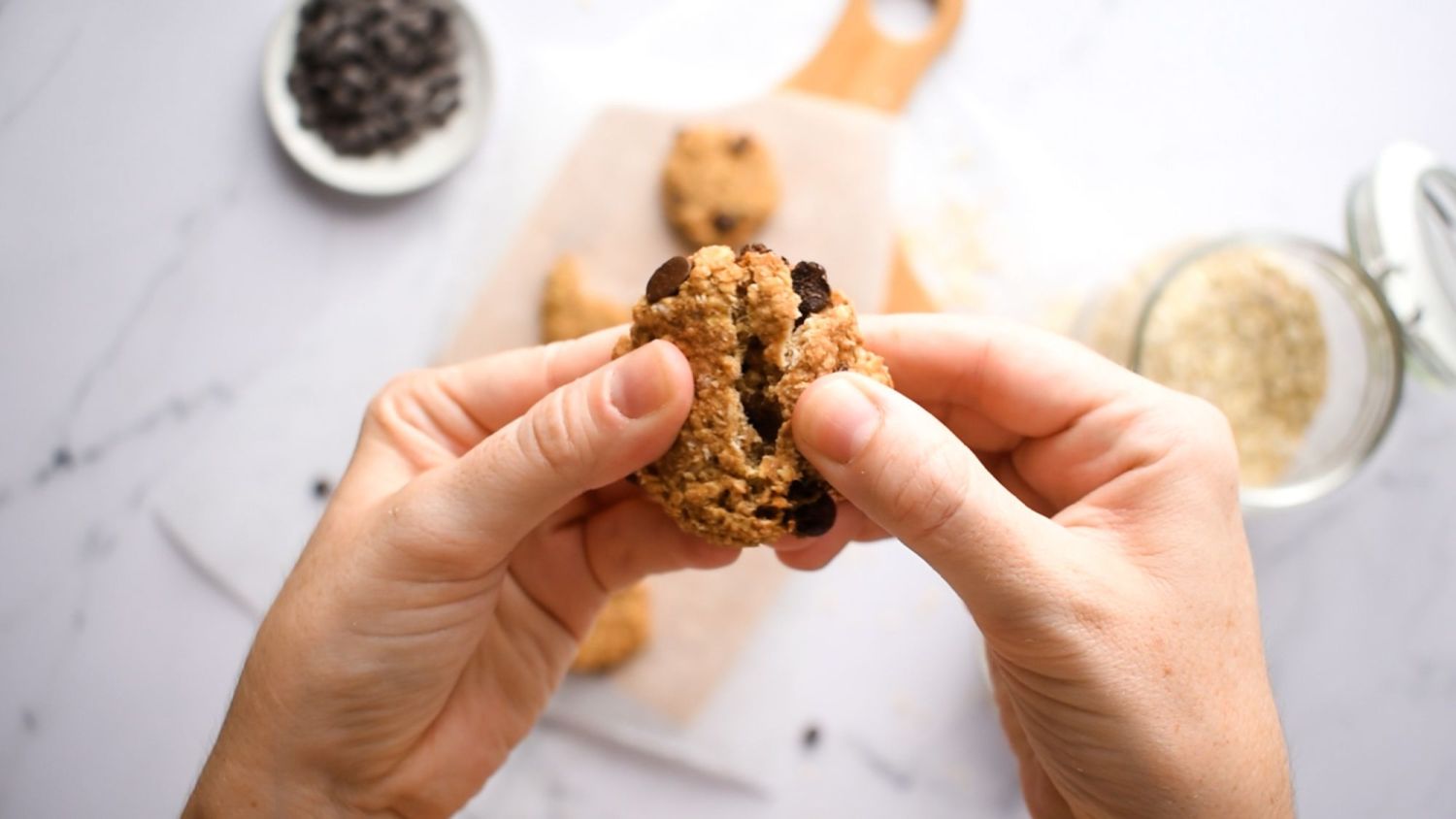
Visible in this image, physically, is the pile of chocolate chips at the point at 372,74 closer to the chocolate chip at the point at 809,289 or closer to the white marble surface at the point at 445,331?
the white marble surface at the point at 445,331

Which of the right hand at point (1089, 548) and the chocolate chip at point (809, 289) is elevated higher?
the chocolate chip at point (809, 289)

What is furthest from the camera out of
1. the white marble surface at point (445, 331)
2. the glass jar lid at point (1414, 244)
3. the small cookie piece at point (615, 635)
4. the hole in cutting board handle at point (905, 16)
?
the hole in cutting board handle at point (905, 16)

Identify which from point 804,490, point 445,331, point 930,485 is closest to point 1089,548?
point 930,485

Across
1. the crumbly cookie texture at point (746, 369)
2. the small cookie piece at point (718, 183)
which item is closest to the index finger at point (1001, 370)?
the crumbly cookie texture at point (746, 369)

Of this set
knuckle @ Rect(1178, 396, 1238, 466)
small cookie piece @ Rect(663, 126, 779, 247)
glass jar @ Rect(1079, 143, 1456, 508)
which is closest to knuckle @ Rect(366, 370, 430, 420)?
small cookie piece @ Rect(663, 126, 779, 247)

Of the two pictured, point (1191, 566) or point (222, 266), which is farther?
point (222, 266)

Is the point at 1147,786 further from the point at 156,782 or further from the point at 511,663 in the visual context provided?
the point at 156,782

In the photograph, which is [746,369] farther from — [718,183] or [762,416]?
[718,183]

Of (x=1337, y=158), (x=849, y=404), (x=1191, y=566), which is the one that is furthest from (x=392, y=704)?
(x=1337, y=158)
